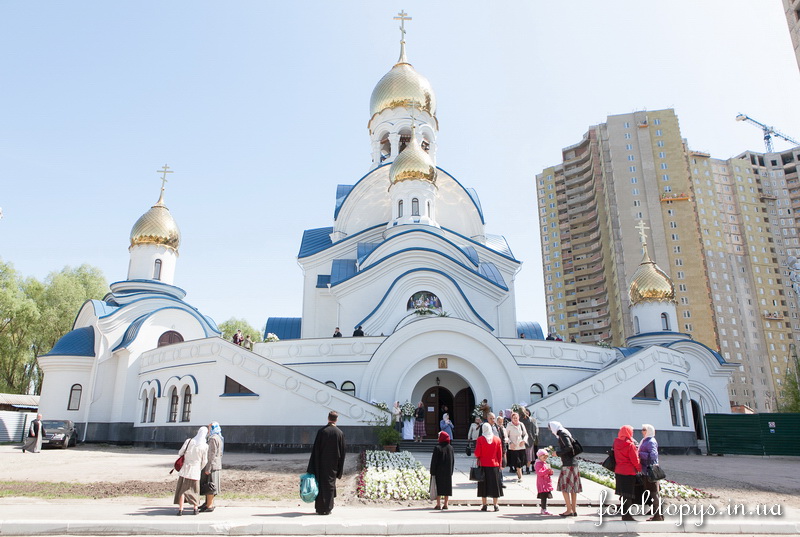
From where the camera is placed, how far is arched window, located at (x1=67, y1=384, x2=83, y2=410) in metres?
22.0

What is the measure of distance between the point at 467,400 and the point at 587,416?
3846 millimetres

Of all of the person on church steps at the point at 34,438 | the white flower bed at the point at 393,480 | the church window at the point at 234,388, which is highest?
the church window at the point at 234,388

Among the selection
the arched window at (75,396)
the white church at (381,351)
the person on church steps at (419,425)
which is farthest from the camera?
the arched window at (75,396)

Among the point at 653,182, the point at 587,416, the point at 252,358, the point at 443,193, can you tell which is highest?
the point at 653,182

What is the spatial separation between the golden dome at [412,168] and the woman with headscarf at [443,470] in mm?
17935

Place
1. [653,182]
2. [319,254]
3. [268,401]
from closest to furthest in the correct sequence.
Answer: [268,401], [319,254], [653,182]

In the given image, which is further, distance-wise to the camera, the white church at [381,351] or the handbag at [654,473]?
the white church at [381,351]

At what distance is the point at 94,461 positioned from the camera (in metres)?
13.8

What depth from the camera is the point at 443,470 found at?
7.27 metres

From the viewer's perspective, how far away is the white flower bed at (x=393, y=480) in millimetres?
8242

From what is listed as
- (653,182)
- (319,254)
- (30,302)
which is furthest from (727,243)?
(30,302)

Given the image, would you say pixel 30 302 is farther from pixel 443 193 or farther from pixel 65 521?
pixel 65 521

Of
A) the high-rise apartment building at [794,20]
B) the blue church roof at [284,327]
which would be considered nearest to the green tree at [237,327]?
the blue church roof at [284,327]

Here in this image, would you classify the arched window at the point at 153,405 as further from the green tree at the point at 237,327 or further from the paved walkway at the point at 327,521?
the green tree at the point at 237,327
